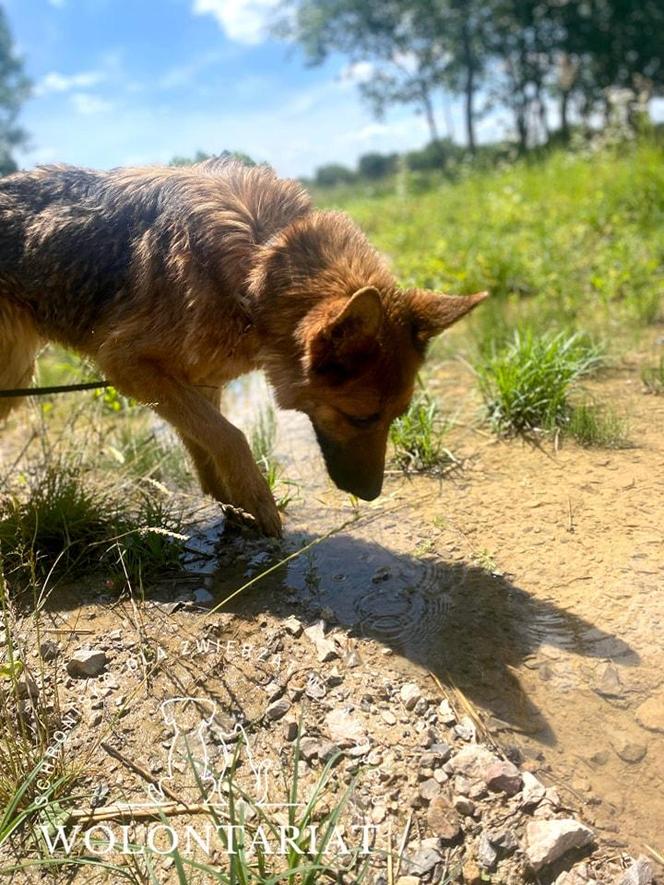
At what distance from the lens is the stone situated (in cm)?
249

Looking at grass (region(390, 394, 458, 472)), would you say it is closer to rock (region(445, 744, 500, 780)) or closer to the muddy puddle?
the muddy puddle

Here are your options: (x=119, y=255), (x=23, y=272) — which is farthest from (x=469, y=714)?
(x=23, y=272)

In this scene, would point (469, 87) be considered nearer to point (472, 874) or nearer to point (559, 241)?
point (559, 241)

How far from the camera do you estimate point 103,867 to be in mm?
2010

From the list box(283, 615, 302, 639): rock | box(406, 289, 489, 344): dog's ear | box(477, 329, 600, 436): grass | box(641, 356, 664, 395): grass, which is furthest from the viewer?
box(641, 356, 664, 395): grass

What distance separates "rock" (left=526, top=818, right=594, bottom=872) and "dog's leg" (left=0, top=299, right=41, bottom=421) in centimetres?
334

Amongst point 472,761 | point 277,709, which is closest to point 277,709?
point 277,709

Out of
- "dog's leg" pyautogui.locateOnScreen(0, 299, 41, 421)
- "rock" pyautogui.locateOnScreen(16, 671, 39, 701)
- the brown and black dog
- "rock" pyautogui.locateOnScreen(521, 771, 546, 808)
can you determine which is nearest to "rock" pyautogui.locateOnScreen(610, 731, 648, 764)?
"rock" pyautogui.locateOnScreen(521, 771, 546, 808)

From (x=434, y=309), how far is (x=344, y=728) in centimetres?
179

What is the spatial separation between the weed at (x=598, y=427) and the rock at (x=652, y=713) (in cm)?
175

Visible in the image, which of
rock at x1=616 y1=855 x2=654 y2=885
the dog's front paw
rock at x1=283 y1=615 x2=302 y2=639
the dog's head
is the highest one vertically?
the dog's head

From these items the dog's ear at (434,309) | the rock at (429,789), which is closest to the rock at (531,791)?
the rock at (429,789)

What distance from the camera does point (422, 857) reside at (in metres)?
2.03

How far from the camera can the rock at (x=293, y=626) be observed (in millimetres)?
2863
